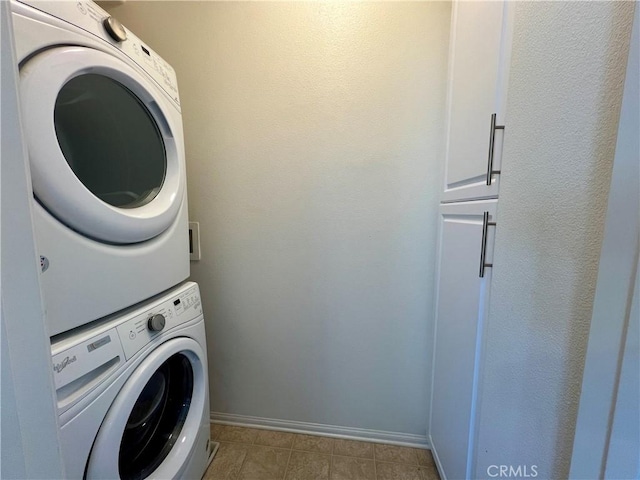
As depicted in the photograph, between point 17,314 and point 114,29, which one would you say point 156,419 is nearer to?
point 17,314

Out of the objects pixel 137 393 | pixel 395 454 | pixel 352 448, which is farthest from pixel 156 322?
pixel 395 454

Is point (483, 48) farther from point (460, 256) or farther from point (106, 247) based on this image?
point (106, 247)

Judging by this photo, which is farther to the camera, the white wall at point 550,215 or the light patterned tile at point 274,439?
the light patterned tile at point 274,439

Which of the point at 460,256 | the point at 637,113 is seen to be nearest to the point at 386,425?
the point at 460,256

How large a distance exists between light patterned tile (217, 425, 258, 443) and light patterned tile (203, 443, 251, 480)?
28mm

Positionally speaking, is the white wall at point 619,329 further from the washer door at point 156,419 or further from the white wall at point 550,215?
the washer door at point 156,419

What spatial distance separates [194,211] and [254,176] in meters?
0.35

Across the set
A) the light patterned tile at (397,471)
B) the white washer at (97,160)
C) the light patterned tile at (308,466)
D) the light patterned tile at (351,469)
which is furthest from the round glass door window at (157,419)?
the light patterned tile at (397,471)

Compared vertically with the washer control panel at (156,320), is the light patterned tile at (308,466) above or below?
below

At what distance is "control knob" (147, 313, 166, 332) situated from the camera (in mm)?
678

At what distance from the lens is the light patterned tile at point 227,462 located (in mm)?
1048

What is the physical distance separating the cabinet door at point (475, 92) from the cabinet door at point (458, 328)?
0.27 ft

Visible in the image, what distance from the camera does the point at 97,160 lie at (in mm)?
714

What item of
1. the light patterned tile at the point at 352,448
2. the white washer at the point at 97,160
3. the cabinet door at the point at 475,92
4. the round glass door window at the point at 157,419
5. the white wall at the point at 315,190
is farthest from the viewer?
the light patterned tile at the point at 352,448
